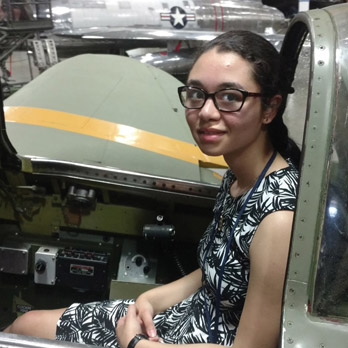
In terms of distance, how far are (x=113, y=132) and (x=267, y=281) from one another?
1.57m

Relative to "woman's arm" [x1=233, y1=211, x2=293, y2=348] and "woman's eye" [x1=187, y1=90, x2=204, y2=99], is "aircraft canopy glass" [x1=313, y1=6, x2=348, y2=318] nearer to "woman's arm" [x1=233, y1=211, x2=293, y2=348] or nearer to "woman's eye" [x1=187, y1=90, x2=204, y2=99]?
"woman's arm" [x1=233, y1=211, x2=293, y2=348]

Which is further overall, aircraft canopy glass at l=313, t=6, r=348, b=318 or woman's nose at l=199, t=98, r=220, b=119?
woman's nose at l=199, t=98, r=220, b=119

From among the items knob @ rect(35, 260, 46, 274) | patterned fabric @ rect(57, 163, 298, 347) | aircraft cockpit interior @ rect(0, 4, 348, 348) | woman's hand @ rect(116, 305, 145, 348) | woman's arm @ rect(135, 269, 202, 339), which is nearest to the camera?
aircraft cockpit interior @ rect(0, 4, 348, 348)

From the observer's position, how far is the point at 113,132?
90.4 inches

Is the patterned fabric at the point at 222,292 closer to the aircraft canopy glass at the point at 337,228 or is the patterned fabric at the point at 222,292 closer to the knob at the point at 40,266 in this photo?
the aircraft canopy glass at the point at 337,228

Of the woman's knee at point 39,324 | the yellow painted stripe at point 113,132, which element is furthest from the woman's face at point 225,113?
the yellow painted stripe at point 113,132

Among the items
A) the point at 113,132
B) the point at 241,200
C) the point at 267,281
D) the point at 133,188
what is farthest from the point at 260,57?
the point at 113,132

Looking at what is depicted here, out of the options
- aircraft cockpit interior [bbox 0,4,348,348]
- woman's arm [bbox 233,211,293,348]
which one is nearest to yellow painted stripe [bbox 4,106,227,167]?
aircraft cockpit interior [bbox 0,4,348,348]

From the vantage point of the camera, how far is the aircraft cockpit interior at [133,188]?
33.3 inches

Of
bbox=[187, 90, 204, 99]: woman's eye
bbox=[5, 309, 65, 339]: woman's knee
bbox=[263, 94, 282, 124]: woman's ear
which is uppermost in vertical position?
bbox=[187, 90, 204, 99]: woman's eye

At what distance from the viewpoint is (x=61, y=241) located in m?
1.93

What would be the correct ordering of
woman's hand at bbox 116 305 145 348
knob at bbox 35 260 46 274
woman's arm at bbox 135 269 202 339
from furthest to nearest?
knob at bbox 35 260 46 274 < woman's arm at bbox 135 269 202 339 < woman's hand at bbox 116 305 145 348

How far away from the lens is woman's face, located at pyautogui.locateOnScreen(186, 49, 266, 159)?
945 millimetres

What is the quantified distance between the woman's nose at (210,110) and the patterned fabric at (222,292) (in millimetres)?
188
